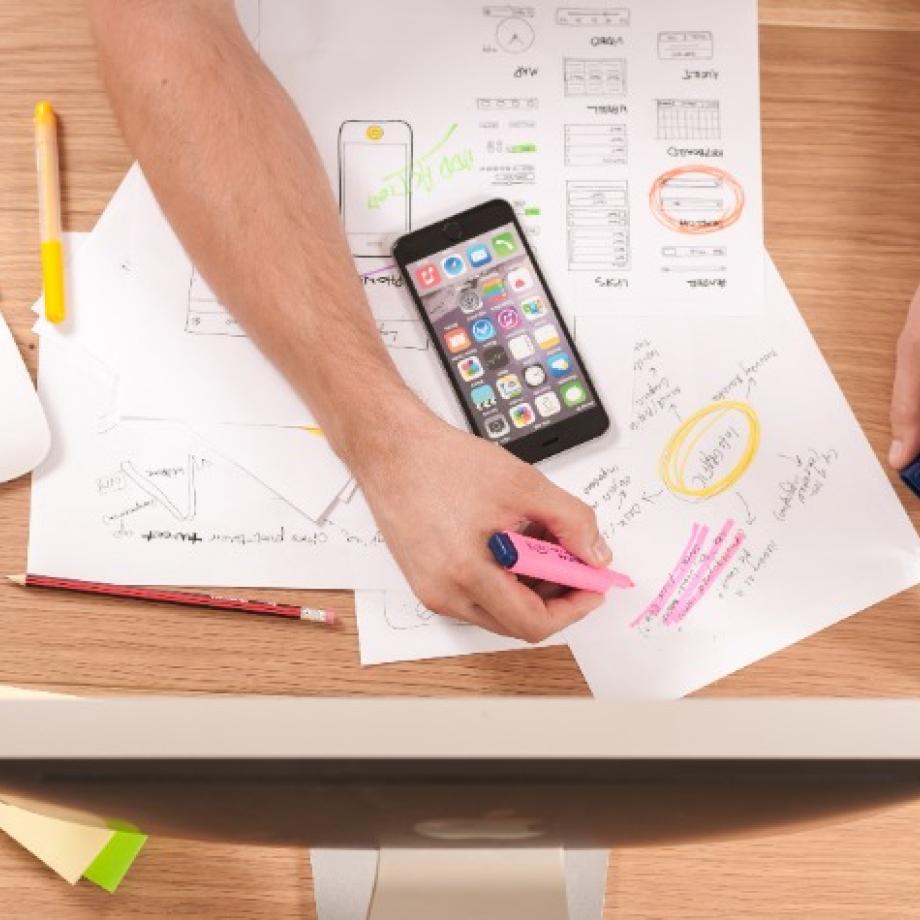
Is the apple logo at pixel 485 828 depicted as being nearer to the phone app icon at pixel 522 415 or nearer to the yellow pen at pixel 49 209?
the phone app icon at pixel 522 415

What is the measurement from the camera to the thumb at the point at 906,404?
819mm

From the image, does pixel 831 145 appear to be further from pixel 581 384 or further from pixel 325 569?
pixel 325 569

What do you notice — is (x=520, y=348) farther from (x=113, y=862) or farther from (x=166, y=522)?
(x=113, y=862)

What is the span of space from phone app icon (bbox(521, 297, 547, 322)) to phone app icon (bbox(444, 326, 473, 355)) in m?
0.04

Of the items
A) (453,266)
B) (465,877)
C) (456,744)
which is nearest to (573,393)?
(453,266)

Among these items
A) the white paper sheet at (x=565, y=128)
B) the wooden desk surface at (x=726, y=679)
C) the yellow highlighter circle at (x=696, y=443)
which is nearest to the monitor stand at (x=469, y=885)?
the wooden desk surface at (x=726, y=679)

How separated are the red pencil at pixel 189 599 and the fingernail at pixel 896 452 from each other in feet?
1.26

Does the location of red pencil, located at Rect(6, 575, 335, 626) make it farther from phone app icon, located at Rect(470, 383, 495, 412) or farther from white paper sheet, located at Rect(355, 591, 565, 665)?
phone app icon, located at Rect(470, 383, 495, 412)

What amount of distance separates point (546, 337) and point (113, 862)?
0.43 m

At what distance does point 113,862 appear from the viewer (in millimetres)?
756

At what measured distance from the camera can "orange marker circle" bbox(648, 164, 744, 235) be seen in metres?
0.87

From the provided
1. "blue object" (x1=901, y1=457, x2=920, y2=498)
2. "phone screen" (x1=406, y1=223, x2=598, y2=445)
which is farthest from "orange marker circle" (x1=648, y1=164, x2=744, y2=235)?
"blue object" (x1=901, y1=457, x2=920, y2=498)

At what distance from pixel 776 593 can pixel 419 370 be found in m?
0.28

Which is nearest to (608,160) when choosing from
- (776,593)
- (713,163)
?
(713,163)
